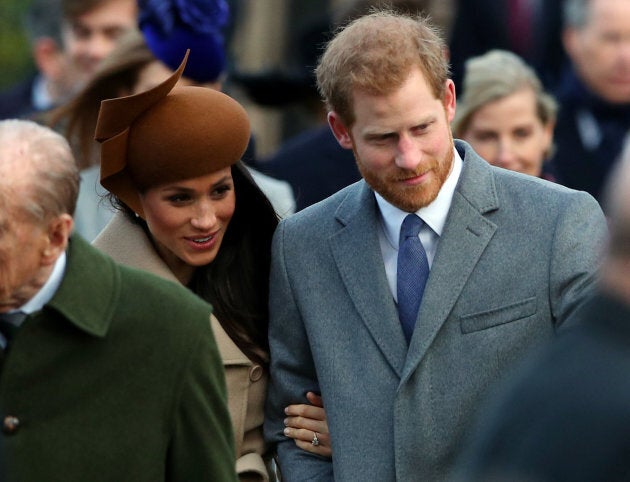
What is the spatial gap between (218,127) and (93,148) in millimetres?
1683

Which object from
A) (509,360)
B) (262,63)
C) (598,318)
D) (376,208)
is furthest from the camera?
(262,63)

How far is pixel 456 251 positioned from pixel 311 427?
66 cm

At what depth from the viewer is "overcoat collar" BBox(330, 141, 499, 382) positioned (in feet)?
14.3

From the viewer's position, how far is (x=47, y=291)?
4016 mm

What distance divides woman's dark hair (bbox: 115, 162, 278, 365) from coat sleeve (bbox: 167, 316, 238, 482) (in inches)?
27.0

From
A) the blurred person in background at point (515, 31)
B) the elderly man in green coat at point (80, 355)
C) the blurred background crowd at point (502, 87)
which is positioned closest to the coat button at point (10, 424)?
the elderly man in green coat at point (80, 355)

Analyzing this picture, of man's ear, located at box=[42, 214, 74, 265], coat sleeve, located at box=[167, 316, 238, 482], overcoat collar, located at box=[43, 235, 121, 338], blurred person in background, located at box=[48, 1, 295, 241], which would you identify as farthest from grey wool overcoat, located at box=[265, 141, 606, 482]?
blurred person in background, located at box=[48, 1, 295, 241]

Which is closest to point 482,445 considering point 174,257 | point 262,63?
point 174,257

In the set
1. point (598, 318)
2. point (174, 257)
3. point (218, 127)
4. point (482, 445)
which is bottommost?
point (174, 257)

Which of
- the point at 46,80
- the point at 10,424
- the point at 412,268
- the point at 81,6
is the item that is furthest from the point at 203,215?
the point at 46,80

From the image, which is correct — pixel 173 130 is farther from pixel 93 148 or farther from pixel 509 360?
pixel 93 148

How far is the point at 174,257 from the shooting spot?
192 inches

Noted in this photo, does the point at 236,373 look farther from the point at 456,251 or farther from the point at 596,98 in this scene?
the point at 596,98

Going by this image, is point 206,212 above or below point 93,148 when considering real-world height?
above
